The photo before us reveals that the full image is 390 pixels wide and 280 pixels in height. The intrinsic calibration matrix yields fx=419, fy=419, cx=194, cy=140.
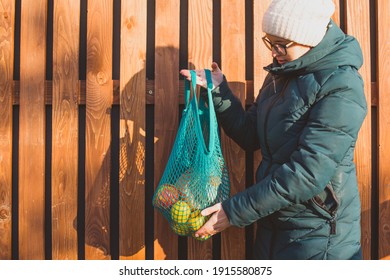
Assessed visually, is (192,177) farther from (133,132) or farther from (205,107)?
(133,132)

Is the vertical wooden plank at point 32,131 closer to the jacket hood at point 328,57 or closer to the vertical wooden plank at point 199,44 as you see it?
the vertical wooden plank at point 199,44

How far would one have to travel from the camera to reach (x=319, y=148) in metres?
1.78

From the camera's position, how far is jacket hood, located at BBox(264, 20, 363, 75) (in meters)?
1.86

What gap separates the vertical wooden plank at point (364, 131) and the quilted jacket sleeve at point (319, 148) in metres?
0.71

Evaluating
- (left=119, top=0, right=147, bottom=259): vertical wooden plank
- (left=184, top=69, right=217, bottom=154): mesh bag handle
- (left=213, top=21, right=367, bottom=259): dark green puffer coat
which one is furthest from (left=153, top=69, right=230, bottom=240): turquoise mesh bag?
(left=119, top=0, right=147, bottom=259): vertical wooden plank

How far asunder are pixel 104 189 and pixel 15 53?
3.32 ft

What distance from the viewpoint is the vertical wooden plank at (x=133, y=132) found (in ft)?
8.19

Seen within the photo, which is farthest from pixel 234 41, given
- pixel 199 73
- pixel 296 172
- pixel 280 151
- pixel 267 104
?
pixel 296 172

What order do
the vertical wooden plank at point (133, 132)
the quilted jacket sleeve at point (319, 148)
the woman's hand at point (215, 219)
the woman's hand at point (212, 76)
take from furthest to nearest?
the vertical wooden plank at point (133, 132)
the woman's hand at point (212, 76)
the woman's hand at point (215, 219)
the quilted jacket sleeve at point (319, 148)

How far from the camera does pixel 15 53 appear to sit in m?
2.60

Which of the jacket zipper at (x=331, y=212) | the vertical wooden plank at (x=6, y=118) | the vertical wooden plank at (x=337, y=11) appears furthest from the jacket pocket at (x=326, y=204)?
the vertical wooden plank at (x=6, y=118)

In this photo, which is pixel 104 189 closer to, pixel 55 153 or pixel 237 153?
pixel 55 153

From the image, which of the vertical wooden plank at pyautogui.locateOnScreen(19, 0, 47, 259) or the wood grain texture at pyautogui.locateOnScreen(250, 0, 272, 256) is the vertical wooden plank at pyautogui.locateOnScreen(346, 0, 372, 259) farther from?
the vertical wooden plank at pyautogui.locateOnScreen(19, 0, 47, 259)

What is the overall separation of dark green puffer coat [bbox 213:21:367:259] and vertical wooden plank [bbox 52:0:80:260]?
1062 millimetres
